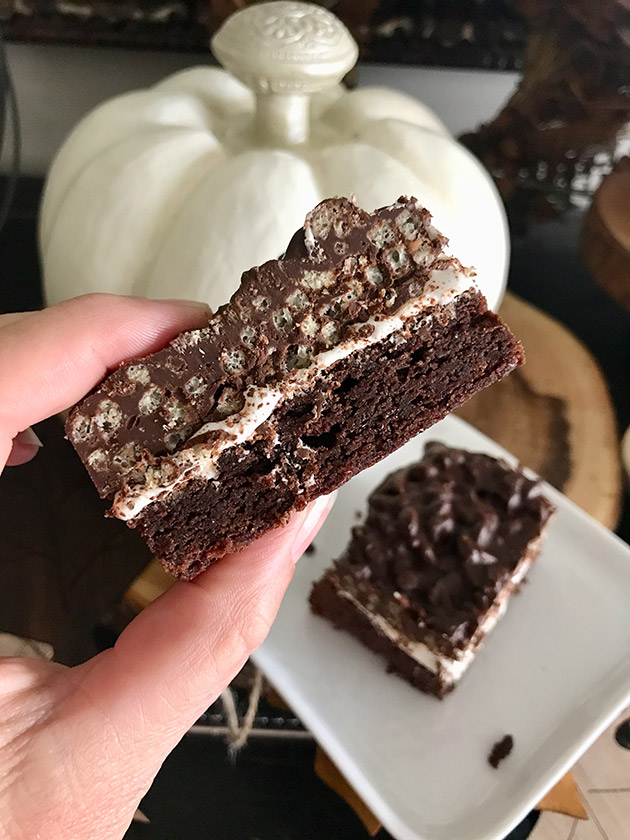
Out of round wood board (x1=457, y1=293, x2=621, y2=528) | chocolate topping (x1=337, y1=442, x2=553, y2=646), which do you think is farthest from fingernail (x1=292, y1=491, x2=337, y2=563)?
round wood board (x1=457, y1=293, x2=621, y2=528)

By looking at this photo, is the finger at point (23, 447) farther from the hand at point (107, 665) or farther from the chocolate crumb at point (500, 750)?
the chocolate crumb at point (500, 750)

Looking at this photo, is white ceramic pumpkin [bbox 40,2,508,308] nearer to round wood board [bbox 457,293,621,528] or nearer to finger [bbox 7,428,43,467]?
round wood board [bbox 457,293,621,528]

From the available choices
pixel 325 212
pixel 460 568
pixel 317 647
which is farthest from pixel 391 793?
pixel 325 212

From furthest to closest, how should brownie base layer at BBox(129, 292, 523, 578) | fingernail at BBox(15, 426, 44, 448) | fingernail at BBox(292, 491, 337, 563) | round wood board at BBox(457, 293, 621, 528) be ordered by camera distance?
round wood board at BBox(457, 293, 621, 528), fingernail at BBox(15, 426, 44, 448), fingernail at BBox(292, 491, 337, 563), brownie base layer at BBox(129, 292, 523, 578)

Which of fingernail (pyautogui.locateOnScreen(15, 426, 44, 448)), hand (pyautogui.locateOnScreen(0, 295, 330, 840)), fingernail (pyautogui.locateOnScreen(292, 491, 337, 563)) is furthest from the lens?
fingernail (pyautogui.locateOnScreen(15, 426, 44, 448))

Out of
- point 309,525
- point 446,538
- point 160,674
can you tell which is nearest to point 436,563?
point 446,538

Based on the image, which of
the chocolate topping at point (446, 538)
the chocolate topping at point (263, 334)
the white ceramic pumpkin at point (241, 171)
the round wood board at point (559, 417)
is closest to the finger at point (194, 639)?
the chocolate topping at point (263, 334)

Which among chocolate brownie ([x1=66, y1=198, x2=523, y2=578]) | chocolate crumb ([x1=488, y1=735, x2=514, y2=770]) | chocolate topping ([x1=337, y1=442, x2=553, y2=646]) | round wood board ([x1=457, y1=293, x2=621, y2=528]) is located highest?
chocolate brownie ([x1=66, y1=198, x2=523, y2=578])
